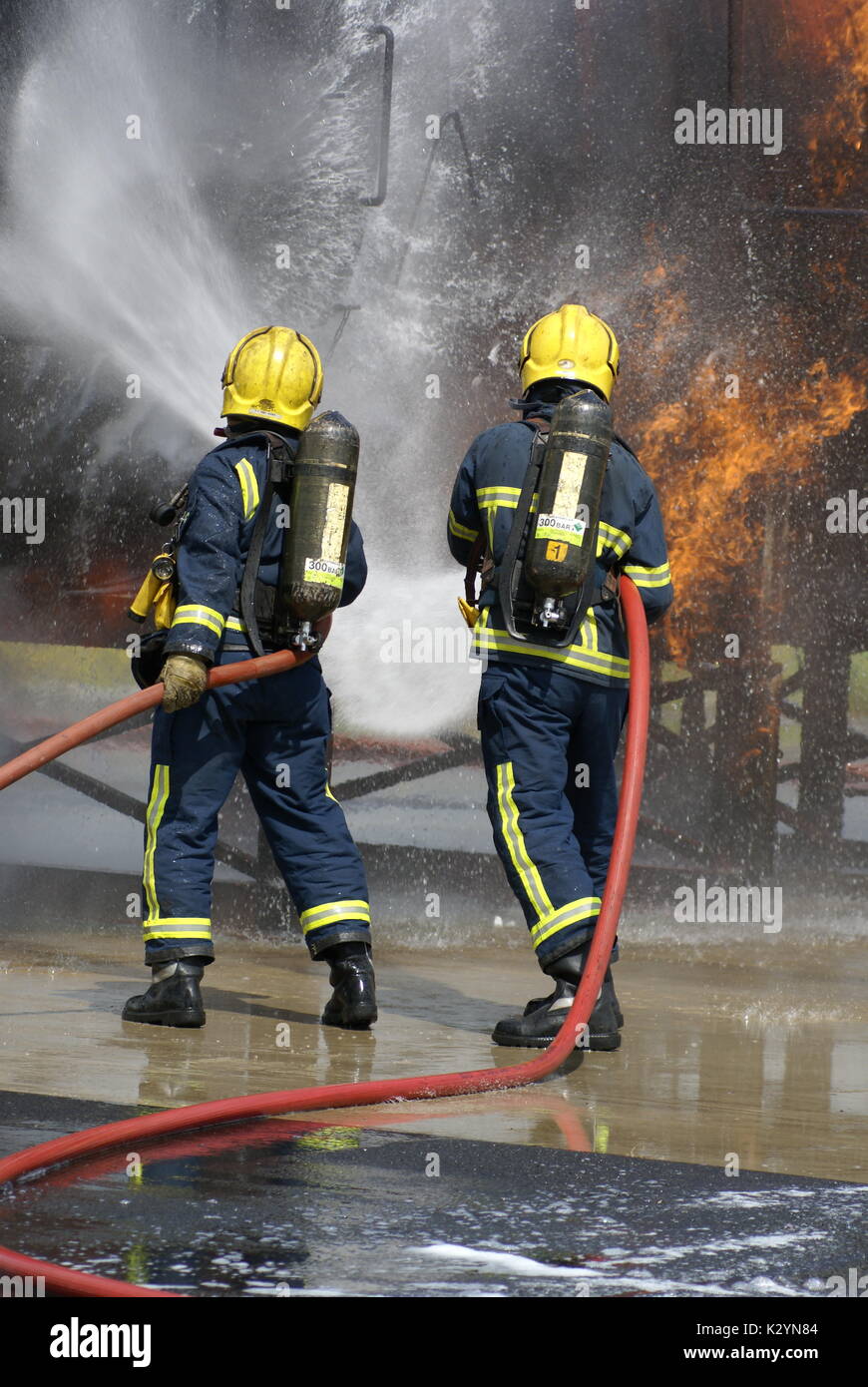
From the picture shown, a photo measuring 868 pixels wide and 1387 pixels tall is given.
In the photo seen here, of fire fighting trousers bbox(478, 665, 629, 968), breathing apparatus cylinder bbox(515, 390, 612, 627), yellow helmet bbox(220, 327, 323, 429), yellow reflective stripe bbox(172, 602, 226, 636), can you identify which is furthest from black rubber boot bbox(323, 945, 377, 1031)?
yellow helmet bbox(220, 327, 323, 429)

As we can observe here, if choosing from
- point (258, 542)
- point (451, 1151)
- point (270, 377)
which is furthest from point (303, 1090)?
point (270, 377)

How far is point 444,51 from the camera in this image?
698 centimetres

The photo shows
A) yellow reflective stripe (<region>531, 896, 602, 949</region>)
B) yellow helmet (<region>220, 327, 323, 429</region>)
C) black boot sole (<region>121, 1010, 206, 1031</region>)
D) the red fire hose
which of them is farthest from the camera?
yellow helmet (<region>220, 327, 323, 429</region>)

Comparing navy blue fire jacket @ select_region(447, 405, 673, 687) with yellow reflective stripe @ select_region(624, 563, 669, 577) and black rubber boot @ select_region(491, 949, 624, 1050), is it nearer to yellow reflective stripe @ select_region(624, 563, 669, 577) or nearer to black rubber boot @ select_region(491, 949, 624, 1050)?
yellow reflective stripe @ select_region(624, 563, 669, 577)

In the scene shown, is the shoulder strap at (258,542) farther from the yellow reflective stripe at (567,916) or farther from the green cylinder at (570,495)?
the yellow reflective stripe at (567,916)

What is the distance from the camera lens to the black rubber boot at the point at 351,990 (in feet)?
13.1

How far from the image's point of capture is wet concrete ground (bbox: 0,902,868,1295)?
6.82 ft

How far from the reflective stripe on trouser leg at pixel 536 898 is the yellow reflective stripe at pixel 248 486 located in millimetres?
883

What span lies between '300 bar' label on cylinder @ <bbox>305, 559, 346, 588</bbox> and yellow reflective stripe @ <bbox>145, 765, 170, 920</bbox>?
1.91ft

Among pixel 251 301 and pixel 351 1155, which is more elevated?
pixel 251 301

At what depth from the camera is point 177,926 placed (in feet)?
13.1

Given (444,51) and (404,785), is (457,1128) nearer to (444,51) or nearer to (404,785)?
(444,51)
